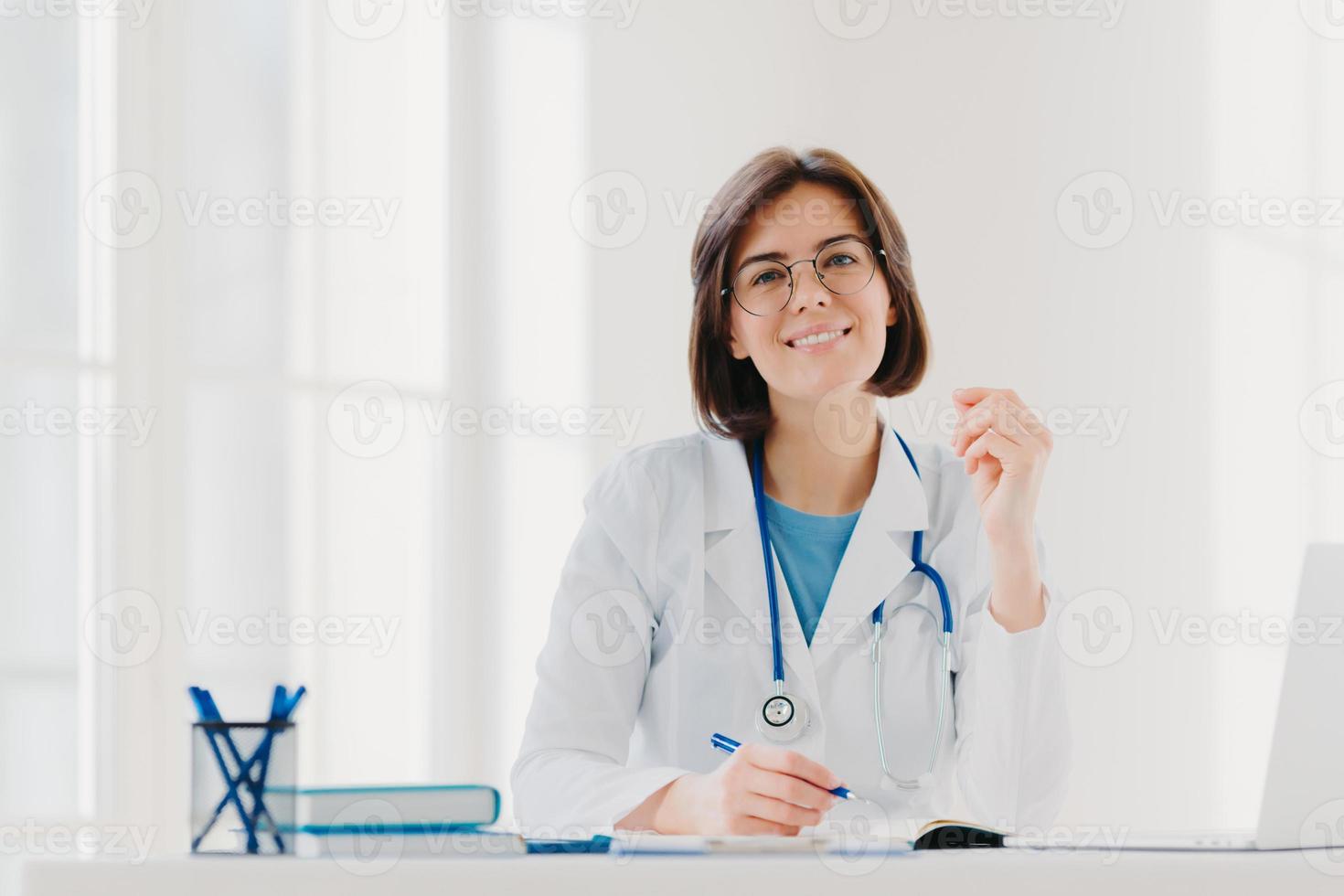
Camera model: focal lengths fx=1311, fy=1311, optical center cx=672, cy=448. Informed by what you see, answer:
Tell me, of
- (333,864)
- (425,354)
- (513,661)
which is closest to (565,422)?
(425,354)

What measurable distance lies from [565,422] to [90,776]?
116cm

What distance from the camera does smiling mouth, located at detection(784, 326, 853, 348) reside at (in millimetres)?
1595

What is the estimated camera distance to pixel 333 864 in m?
0.76

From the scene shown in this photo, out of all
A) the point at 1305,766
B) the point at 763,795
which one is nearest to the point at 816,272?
the point at 763,795

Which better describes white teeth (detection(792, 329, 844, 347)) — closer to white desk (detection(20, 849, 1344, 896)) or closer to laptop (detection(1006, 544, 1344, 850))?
laptop (detection(1006, 544, 1344, 850))

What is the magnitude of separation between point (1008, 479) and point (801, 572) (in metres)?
0.41

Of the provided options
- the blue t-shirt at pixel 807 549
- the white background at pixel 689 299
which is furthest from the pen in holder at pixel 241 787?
the white background at pixel 689 299

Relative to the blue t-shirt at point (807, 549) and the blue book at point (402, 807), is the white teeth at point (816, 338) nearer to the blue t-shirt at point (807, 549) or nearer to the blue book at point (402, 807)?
the blue t-shirt at point (807, 549)

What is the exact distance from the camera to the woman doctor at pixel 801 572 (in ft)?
4.75

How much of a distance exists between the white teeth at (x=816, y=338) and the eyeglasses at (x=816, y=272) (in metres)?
0.05

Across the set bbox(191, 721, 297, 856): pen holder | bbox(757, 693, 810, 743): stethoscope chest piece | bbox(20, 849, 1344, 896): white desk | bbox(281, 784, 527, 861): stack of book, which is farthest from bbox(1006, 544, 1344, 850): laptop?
bbox(757, 693, 810, 743): stethoscope chest piece

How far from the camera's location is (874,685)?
1.53 meters

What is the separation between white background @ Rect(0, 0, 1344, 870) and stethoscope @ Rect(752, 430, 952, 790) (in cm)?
124

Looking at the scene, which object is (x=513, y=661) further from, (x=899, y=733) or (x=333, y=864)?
(x=333, y=864)
